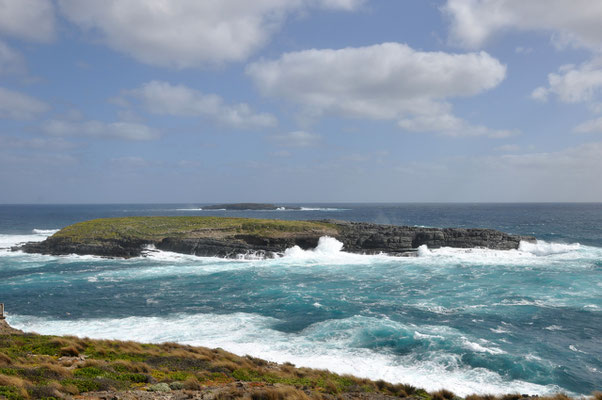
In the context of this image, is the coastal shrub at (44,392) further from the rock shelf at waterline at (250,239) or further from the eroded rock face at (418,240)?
the eroded rock face at (418,240)

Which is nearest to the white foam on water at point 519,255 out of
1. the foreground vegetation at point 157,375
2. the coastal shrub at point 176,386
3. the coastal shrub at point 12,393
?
the foreground vegetation at point 157,375

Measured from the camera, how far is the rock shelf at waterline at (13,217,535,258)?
56.8 metres

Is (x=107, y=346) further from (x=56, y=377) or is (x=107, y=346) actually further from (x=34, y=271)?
(x=34, y=271)

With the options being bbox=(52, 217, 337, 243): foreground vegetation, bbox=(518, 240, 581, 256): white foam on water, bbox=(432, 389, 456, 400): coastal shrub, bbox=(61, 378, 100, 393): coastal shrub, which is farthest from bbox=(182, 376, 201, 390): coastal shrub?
bbox=(518, 240, 581, 256): white foam on water

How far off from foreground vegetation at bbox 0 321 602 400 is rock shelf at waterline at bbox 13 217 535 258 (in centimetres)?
3755

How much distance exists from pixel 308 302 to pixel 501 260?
115 feet

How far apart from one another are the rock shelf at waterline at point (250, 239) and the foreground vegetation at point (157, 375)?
37.6 meters

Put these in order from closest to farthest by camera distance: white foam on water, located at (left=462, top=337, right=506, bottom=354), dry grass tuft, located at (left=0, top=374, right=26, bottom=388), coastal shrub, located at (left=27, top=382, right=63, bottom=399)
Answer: coastal shrub, located at (left=27, top=382, right=63, bottom=399), dry grass tuft, located at (left=0, top=374, right=26, bottom=388), white foam on water, located at (left=462, top=337, right=506, bottom=354)

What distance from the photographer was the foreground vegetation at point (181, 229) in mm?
60219

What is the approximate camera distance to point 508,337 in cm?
2230

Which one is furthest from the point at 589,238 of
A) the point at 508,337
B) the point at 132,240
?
the point at 132,240

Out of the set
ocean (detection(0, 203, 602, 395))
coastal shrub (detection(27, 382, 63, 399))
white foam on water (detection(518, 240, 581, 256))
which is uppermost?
coastal shrub (detection(27, 382, 63, 399))

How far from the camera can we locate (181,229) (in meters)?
63.8

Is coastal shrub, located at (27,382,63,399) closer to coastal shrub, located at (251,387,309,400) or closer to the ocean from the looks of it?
coastal shrub, located at (251,387,309,400)
